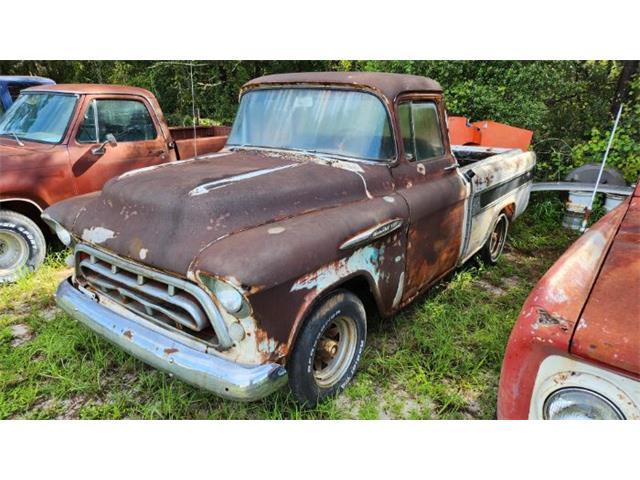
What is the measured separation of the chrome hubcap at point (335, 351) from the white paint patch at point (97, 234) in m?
1.35

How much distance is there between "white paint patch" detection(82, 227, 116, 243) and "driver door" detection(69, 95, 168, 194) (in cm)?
232

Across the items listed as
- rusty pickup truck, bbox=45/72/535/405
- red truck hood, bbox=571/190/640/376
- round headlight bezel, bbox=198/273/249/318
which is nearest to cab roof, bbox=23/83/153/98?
rusty pickup truck, bbox=45/72/535/405

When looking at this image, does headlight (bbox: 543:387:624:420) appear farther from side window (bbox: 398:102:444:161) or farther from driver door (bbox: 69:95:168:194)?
driver door (bbox: 69:95:168:194)

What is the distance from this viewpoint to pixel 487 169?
4012 mm

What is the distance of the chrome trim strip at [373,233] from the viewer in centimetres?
241

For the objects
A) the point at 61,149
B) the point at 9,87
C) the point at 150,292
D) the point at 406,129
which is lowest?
the point at 150,292

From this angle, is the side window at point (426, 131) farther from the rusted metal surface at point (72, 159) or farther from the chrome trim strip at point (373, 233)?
the rusted metal surface at point (72, 159)

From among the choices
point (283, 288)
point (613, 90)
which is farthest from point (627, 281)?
point (613, 90)

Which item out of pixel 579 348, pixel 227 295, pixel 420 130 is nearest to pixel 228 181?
pixel 227 295

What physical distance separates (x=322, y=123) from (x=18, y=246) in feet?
10.8

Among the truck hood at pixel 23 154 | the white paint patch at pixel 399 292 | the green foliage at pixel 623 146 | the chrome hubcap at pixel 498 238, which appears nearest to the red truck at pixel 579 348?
the white paint patch at pixel 399 292

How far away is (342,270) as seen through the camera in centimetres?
239

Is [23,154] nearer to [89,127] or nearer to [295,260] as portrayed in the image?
[89,127]

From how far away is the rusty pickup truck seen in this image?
6.70 ft
